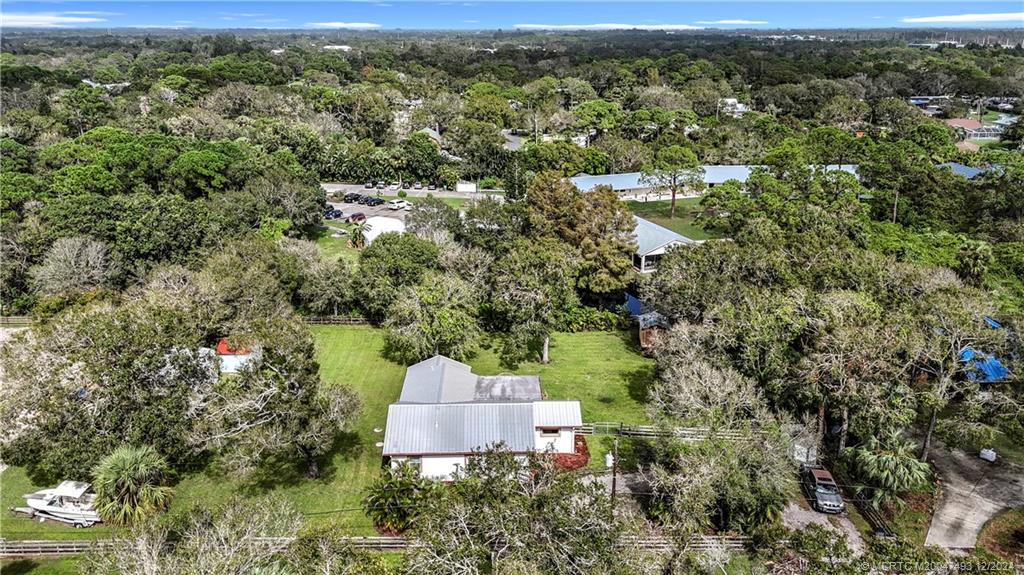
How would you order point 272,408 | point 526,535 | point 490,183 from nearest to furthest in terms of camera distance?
point 526,535 < point 272,408 < point 490,183

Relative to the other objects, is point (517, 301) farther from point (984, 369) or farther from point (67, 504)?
point (67, 504)

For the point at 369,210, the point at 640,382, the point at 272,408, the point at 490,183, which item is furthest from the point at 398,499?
the point at 490,183

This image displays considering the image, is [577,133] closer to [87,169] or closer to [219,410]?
[87,169]

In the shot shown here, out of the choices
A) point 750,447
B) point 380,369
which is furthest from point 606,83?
point 750,447

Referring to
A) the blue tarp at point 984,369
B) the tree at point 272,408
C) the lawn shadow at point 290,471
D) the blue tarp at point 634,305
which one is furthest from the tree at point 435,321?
the blue tarp at point 984,369

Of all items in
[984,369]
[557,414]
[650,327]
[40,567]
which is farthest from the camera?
[650,327]

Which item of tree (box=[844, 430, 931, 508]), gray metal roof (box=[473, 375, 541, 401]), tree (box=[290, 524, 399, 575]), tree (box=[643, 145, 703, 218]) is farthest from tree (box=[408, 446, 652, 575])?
tree (box=[643, 145, 703, 218])

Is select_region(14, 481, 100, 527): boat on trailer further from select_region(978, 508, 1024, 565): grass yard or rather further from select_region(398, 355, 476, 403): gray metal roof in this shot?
select_region(978, 508, 1024, 565): grass yard

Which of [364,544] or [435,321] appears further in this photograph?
[435,321]
